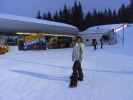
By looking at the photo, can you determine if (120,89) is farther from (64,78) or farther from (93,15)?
(93,15)

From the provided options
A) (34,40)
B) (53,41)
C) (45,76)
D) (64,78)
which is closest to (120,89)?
(64,78)

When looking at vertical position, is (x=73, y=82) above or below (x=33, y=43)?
below

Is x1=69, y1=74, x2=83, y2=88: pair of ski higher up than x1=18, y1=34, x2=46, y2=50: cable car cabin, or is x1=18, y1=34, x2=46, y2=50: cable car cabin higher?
x1=18, y1=34, x2=46, y2=50: cable car cabin

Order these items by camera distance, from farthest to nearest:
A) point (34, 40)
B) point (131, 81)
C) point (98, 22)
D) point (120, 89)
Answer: point (98, 22) < point (34, 40) < point (131, 81) < point (120, 89)

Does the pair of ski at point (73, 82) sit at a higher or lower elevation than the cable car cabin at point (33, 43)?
lower

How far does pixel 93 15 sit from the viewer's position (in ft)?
419

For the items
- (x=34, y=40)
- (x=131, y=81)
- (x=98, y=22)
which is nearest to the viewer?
(x=131, y=81)

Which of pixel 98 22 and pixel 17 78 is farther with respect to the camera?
pixel 98 22

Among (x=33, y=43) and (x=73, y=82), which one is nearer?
(x=73, y=82)

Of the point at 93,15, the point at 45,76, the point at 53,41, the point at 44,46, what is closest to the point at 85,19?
the point at 93,15

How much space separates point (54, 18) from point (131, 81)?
117 m

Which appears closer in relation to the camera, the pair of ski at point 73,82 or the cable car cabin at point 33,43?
the pair of ski at point 73,82

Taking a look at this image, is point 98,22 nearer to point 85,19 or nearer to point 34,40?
point 85,19

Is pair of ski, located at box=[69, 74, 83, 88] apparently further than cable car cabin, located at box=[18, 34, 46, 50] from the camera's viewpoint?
No
